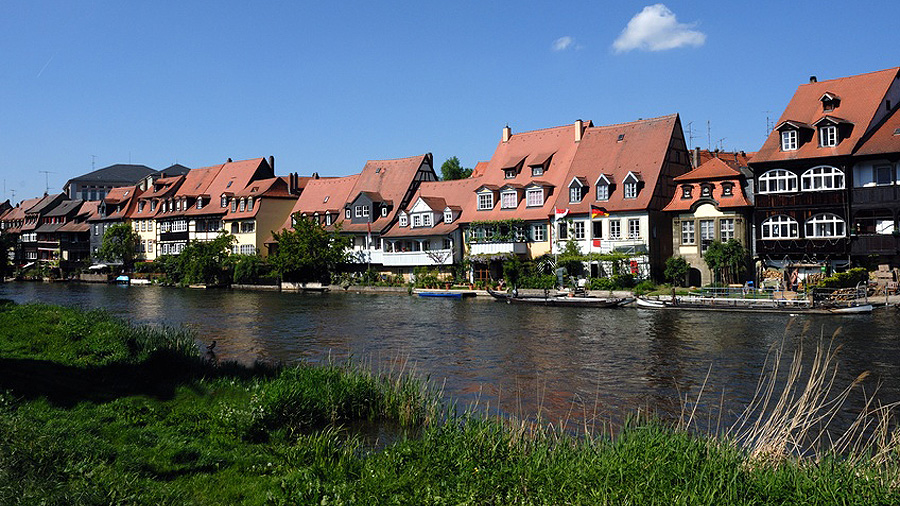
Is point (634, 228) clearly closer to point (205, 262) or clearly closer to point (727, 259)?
point (727, 259)

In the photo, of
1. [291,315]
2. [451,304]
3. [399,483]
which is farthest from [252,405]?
[451,304]

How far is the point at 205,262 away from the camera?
71.2 meters

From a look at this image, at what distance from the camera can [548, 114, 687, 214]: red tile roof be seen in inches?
2056

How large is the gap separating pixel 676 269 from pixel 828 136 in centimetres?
→ 1203

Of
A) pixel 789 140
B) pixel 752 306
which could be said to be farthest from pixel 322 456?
pixel 789 140

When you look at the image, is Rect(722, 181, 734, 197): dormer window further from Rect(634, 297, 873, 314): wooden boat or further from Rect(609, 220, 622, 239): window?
Rect(634, 297, 873, 314): wooden boat

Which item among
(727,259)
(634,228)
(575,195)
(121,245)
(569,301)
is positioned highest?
(575,195)

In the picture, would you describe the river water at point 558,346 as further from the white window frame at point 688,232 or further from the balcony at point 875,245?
the white window frame at point 688,232

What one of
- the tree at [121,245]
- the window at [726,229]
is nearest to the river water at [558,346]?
the window at [726,229]

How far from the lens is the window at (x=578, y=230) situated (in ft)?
177

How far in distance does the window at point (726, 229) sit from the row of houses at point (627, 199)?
0.25 feet

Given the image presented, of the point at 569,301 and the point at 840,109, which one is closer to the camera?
the point at 569,301

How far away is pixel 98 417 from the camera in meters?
12.8

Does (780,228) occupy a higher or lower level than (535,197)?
lower
